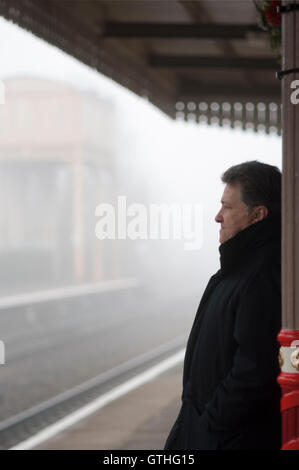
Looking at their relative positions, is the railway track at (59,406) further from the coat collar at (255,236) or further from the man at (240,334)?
the coat collar at (255,236)

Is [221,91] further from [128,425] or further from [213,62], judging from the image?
[128,425]

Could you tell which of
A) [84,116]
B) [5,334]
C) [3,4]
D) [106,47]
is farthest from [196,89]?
[84,116]

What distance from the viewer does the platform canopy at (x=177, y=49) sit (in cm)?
423

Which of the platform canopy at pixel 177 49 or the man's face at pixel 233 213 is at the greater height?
the platform canopy at pixel 177 49

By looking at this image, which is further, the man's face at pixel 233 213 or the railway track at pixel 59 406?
the railway track at pixel 59 406

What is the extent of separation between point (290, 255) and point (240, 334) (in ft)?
0.80

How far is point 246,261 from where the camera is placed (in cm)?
192

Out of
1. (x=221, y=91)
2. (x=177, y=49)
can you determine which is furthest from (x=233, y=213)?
(x=221, y=91)

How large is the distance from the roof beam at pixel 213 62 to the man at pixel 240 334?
381 centimetres

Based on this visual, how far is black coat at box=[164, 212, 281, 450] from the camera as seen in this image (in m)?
1.77

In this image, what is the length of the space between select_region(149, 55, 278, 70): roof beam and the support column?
3961mm

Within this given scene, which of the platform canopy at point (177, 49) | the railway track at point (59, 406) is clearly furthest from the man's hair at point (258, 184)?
the railway track at point (59, 406)

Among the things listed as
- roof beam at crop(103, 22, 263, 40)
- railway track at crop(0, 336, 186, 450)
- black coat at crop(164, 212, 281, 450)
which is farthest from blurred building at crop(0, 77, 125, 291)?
black coat at crop(164, 212, 281, 450)

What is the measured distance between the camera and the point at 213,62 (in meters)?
5.63
